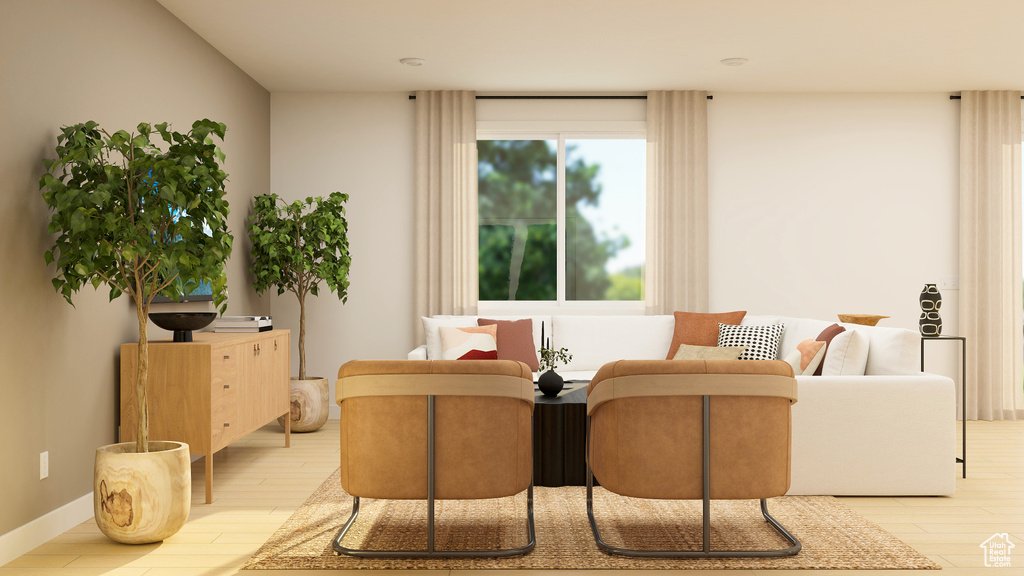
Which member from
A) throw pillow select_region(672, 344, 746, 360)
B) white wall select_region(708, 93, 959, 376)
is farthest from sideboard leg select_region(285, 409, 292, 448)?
white wall select_region(708, 93, 959, 376)

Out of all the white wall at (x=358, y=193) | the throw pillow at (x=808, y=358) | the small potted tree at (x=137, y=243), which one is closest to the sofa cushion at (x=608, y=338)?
the white wall at (x=358, y=193)

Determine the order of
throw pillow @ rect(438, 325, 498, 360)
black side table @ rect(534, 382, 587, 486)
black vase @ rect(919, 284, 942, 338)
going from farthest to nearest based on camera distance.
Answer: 1. throw pillow @ rect(438, 325, 498, 360)
2. black vase @ rect(919, 284, 942, 338)
3. black side table @ rect(534, 382, 587, 486)

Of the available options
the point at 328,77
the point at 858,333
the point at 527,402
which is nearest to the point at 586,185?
the point at 328,77

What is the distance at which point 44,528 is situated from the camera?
3160 millimetres

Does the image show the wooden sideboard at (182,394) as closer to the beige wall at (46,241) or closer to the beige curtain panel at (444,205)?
the beige wall at (46,241)

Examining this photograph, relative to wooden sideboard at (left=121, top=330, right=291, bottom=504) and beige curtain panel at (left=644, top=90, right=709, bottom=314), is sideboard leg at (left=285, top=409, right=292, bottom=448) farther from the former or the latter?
beige curtain panel at (left=644, top=90, right=709, bottom=314)

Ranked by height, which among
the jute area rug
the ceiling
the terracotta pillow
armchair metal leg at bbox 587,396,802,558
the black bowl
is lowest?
the jute area rug

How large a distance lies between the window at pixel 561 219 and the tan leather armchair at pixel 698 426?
3.62 m

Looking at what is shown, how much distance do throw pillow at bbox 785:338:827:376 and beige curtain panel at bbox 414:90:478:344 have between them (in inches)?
111

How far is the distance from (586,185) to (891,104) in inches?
102

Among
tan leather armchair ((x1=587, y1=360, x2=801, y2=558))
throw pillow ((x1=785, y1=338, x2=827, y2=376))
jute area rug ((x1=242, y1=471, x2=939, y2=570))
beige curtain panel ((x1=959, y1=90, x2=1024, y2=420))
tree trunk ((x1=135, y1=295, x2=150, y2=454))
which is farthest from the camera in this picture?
beige curtain panel ((x1=959, y1=90, x2=1024, y2=420))

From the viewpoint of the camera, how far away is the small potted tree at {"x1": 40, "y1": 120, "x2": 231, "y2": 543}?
9.84 ft

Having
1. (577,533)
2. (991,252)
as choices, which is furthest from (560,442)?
(991,252)

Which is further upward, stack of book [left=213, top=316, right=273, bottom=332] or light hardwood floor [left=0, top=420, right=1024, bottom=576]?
stack of book [left=213, top=316, right=273, bottom=332]
